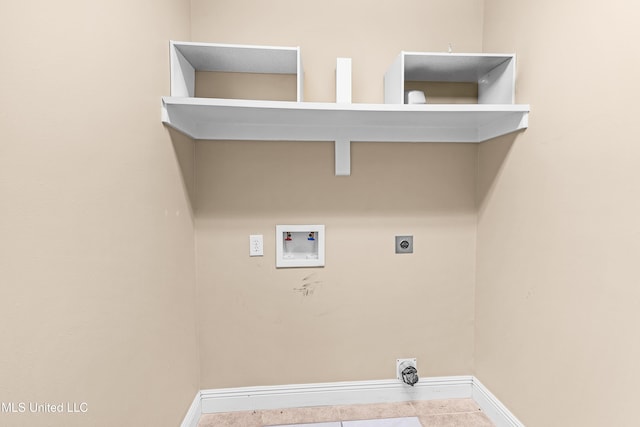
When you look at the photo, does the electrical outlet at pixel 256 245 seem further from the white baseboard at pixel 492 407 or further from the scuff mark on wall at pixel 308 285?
the white baseboard at pixel 492 407

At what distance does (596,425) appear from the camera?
1096 mm

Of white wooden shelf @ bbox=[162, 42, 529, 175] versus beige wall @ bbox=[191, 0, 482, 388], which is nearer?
white wooden shelf @ bbox=[162, 42, 529, 175]

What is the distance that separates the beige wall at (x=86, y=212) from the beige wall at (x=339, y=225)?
38 centimetres

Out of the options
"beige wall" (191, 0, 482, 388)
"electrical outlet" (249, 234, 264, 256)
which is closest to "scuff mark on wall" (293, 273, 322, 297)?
"beige wall" (191, 0, 482, 388)

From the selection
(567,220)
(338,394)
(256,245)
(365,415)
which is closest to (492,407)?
(365,415)

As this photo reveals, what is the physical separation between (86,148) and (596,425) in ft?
6.08

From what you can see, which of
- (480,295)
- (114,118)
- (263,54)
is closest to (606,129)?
(480,295)

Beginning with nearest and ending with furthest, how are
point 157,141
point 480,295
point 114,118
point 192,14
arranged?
point 114,118 → point 157,141 → point 192,14 → point 480,295

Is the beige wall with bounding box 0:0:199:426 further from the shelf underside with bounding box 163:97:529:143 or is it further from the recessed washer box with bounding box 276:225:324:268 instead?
the recessed washer box with bounding box 276:225:324:268

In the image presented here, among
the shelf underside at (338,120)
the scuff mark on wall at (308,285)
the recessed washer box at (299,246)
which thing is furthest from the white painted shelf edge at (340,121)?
the scuff mark on wall at (308,285)

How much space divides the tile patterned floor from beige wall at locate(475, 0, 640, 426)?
216mm

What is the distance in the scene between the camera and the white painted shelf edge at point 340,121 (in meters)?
1.38

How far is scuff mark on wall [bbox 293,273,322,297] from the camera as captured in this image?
1781 millimetres

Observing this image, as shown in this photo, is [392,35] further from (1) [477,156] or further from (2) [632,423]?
(2) [632,423]
